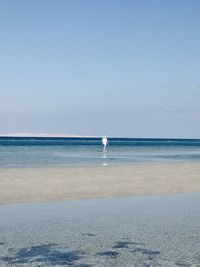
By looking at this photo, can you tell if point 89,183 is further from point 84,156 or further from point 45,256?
point 84,156

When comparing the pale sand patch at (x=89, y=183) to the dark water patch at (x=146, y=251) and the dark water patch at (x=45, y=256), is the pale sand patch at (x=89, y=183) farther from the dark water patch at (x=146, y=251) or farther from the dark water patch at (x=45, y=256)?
the dark water patch at (x=146, y=251)

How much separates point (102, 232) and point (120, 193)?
333 inches

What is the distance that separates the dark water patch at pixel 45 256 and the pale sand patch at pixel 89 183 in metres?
7.79

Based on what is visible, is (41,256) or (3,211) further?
(3,211)

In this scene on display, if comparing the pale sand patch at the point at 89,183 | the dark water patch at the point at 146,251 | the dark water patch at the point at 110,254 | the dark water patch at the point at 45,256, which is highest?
the pale sand patch at the point at 89,183

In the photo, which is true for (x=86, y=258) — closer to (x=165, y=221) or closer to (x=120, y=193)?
(x=165, y=221)

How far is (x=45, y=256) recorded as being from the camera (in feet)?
33.2

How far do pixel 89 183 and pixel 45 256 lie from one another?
44.4 feet

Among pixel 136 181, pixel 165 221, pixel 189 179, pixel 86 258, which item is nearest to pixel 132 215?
pixel 165 221

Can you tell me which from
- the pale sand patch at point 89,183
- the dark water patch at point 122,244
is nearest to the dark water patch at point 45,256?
the dark water patch at point 122,244

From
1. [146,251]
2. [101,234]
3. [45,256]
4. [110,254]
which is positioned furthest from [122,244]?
[45,256]

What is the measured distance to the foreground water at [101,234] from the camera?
9.92 m

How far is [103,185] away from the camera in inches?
910

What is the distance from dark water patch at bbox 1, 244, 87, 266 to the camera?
968 centimetres
